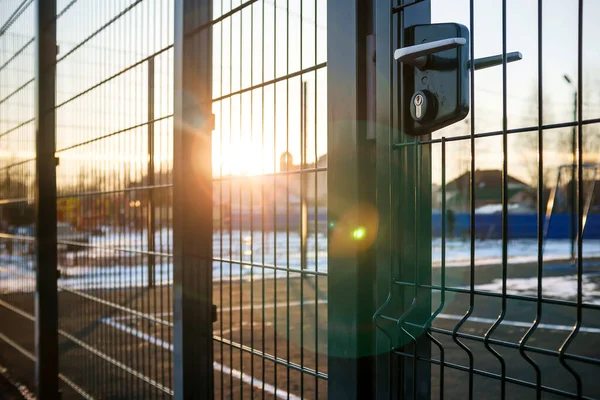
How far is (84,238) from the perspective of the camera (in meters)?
4.75

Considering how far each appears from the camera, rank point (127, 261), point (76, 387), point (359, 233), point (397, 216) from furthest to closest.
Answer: point (76, 387), point (127, 261), point (359, 233), point (397, 216)

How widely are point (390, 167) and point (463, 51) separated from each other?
422mm

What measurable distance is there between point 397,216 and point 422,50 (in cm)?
54

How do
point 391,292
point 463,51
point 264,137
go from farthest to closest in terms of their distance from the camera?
point 264,137 → point 391,292 → point 463,51

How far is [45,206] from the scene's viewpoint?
16.7 feet

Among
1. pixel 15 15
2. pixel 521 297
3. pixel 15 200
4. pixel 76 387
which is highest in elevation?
pixel 15 15

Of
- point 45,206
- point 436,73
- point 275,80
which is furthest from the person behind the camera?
→ point 45,206

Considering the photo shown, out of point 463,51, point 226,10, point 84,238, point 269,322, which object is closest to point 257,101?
point 226,10

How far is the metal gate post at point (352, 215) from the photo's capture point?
6.50 feet

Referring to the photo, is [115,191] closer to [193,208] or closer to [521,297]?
[193,208]

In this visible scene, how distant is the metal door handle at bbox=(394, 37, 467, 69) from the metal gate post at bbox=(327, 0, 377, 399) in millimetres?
331

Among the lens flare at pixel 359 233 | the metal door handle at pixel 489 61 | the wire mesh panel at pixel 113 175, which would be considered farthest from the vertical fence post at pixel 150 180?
the metal door handle at pixel 489 61

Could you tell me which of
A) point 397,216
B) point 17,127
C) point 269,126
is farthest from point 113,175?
point 17,127

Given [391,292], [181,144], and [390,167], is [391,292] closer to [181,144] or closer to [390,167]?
[390,167]
